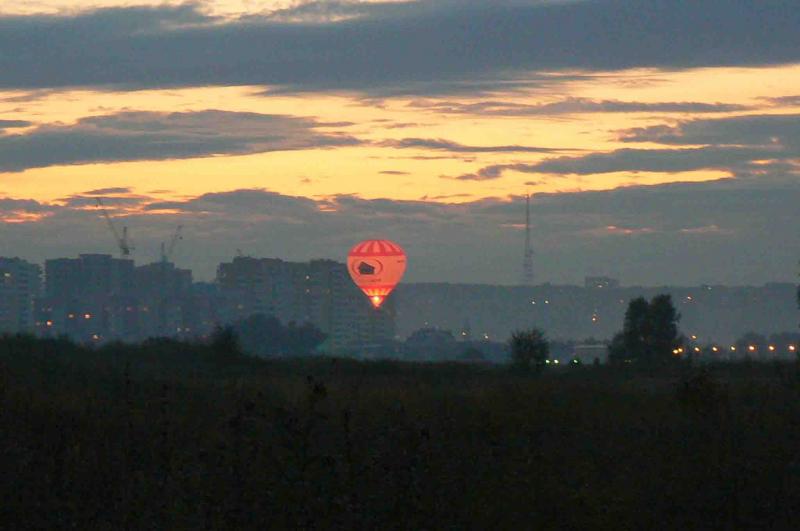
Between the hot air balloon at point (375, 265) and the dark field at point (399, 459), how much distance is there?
75507 millimetres

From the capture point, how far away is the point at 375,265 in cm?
10075

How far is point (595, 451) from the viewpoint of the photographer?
699 inches

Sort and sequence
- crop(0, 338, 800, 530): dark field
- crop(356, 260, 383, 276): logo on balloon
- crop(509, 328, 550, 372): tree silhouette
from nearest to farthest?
crop(0, 338, 800, 530): dark field → crop(509, 328, 550, 372): tree silhouette → crop(356, 260, 383, 276): logo on balloon

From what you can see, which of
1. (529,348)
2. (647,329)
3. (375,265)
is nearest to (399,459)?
(529,348)

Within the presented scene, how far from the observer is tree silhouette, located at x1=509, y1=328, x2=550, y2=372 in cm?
4501

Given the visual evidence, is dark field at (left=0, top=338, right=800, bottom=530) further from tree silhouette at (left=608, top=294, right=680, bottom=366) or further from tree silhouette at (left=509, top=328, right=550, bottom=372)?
tree silhouette at (left=608, top=294, right=680, bottom=366)

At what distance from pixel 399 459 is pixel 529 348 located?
36510 mm

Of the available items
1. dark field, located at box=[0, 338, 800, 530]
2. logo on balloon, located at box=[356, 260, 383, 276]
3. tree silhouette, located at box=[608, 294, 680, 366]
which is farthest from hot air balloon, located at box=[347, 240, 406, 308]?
dark field, located at box=[0, 338, 800, 530]

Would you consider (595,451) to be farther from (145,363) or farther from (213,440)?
(145,363)

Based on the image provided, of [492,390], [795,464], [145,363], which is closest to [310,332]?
[145,363]

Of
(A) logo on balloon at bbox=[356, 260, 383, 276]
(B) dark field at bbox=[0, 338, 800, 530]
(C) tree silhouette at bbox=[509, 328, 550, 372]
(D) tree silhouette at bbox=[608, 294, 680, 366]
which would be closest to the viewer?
(B) dark field at bbox=[0, 338, 800, 530]

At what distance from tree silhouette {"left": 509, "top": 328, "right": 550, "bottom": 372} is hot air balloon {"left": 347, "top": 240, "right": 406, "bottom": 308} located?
4998 cm

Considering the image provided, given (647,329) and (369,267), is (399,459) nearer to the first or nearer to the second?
(647,329)

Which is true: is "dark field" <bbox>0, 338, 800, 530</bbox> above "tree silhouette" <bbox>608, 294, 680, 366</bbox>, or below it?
below
